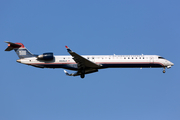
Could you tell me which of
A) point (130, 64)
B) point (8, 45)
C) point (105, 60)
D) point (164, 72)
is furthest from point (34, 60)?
point (164, 72)

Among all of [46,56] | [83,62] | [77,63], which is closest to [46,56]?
[46,56]

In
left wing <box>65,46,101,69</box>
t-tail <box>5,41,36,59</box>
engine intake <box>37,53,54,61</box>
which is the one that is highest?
t-tail <box>5,41,36,59</box>

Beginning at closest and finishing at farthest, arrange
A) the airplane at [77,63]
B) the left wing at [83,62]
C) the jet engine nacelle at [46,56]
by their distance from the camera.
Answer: the left wing at [83,62] < the jet engine nacelle at [46,56] < the airplane at [77,63]

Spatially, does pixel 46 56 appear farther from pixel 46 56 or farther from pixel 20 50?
pixel 20 50

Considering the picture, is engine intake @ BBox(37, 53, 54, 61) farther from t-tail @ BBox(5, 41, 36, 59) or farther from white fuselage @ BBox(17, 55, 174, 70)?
t-tail @ BBox(5, 41, 36, 59)

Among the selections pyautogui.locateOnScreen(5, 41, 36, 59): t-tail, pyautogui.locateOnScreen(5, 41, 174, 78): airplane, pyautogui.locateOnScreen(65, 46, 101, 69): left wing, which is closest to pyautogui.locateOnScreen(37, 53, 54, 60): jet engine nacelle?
pyautogui.locateOnScreen(5, 41, 174, 78): airplane

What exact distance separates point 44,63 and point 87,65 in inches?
232

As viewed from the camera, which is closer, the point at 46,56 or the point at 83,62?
the point at 83,62

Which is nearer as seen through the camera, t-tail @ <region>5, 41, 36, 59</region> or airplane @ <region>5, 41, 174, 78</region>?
airplane @ <region>5, 41, 174, 78</region>

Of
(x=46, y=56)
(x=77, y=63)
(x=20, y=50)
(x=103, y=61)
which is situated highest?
(x=20, y=50)

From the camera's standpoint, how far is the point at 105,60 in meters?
42.1

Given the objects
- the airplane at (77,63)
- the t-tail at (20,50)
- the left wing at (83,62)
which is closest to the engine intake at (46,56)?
the airplane at (77,63)

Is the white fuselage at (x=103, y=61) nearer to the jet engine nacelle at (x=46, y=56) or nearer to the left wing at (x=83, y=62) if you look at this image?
the jet engine nacelle at (x=46, y=56)

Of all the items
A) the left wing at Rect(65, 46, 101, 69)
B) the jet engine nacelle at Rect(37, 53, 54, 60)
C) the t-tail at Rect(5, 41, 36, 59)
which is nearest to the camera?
the left wing at Rect(65, 46, 101, 69)
